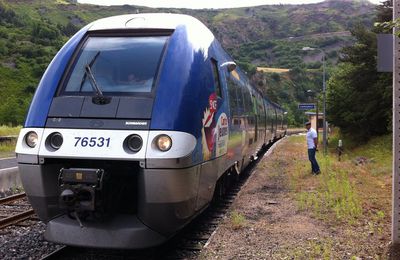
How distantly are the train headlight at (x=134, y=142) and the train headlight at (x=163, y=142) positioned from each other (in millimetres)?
179

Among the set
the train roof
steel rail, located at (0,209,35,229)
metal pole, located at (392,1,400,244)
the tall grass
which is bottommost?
the tall grass


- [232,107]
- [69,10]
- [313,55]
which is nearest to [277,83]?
[313,55]

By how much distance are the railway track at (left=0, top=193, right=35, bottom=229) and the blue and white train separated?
2.97 meters

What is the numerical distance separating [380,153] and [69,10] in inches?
6924

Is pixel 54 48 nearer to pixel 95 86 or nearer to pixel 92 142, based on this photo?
pixel 95 86

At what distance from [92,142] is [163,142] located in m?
0.76

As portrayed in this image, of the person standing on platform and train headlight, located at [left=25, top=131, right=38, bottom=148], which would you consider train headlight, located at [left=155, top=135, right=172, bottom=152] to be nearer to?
train headlight, located at [left=25, top=131, right=38, bottom=148]

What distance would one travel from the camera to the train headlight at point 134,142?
5.07 m

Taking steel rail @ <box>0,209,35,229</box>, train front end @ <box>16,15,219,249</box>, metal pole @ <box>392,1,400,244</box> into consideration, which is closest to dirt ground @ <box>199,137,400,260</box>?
metal pole @ <box>392,1,400,244</box>

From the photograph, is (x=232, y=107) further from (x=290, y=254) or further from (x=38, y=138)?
(x=38, y=138)

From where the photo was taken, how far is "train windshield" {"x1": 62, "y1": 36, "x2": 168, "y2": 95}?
5652 millimetres

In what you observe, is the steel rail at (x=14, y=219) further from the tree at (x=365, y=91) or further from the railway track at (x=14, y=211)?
the tree at (x=365, y=91)

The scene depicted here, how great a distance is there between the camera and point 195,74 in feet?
18.8

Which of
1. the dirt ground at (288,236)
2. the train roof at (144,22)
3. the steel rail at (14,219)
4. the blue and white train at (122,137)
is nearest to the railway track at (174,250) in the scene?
the dirt ground at (288,236)
